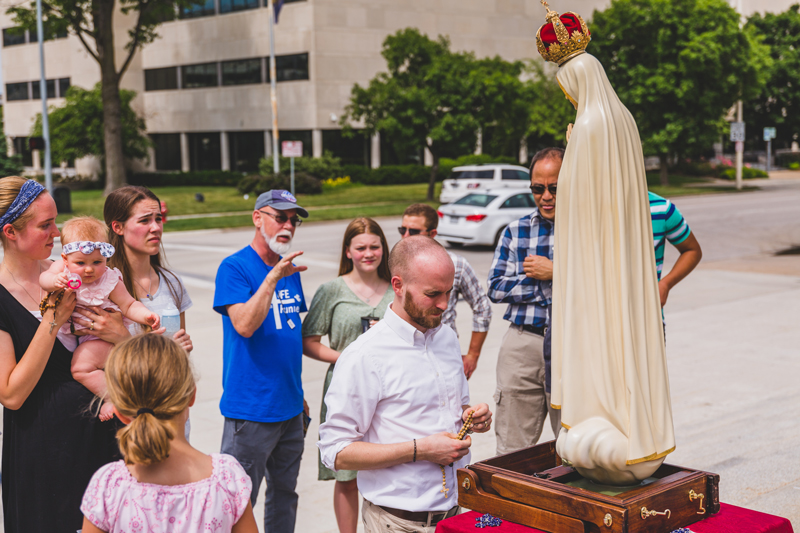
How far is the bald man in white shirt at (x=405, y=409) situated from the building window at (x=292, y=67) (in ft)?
134

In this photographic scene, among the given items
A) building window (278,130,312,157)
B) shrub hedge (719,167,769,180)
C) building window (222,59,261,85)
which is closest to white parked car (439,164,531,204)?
building window (278,130,312,157)

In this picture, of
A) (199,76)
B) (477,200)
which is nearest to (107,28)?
(199,76)

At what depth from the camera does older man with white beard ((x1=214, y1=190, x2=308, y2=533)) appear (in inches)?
159

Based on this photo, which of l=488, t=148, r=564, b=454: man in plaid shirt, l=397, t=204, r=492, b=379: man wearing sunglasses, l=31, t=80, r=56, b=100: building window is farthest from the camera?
l=31, t=80, r=56, b=100: building window

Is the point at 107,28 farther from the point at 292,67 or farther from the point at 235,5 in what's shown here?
the point at 235,5

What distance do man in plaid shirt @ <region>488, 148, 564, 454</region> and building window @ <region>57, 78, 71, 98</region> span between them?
5541 centimetres

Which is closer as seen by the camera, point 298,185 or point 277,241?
point 277,241

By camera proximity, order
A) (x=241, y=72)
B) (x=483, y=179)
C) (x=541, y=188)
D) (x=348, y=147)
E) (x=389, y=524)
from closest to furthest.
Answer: (x=389, y=524)
(x=541, y=188)
(x=483, y=179)
(x=348, y=147)
(x=241, y=72)

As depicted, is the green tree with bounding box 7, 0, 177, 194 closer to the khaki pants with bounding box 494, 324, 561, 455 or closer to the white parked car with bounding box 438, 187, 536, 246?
the white parked car with bounding box 438, 187, 536, 246

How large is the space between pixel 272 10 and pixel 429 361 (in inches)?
1367

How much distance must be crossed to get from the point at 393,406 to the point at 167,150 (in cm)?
5258

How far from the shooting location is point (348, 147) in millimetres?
44812

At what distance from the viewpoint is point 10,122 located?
58188 millimetres

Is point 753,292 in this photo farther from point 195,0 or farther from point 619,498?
point 195,0
